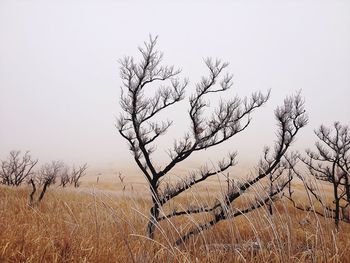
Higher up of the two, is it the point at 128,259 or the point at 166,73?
the point at 166,73

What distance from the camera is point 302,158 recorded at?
894 centimetres

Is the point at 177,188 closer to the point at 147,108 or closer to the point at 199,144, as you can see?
the point at 199,144

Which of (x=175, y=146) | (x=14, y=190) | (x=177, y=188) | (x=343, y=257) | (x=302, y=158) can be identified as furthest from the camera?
(x=14, y=190)

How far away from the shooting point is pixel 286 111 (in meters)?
6.22

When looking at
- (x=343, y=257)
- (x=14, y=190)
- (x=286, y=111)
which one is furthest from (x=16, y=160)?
(x=343, y=257)

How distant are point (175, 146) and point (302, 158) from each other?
13.6 feet

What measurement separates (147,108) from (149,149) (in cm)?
87

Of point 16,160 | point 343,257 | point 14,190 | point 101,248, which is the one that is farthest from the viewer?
point 16,160

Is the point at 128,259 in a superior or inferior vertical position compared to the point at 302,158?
inferior

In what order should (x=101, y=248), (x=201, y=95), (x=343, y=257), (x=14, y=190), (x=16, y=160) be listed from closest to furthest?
(x=101, y=248), (x=343, y=257), (x=201, y=95), (x=14, y=190), (x=16, y=160)

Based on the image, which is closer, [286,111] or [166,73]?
[286,111]

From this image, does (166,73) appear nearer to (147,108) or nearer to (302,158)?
(147,108)

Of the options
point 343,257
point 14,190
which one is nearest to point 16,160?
point 14,190

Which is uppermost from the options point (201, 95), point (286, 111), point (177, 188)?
point (201, 95)
